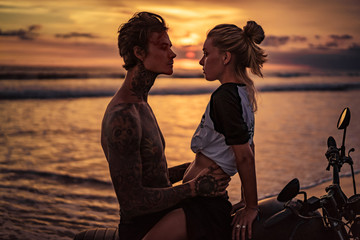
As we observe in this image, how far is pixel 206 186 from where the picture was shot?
2.80 meters

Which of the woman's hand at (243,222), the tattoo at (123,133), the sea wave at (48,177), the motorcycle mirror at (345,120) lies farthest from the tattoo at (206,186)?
the sea wave at (48,177)

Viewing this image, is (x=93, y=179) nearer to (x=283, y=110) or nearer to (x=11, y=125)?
(x=11, y=125)

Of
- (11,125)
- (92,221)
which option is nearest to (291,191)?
(92,221)

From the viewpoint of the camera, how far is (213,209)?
285cm

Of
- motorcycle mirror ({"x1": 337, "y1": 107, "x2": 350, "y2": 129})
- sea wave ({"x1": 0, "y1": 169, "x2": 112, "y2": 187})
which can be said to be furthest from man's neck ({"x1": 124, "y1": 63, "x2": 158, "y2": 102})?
sea wave ({"x1": 0, "y1": 169, "x2": 112, "y2": 187})

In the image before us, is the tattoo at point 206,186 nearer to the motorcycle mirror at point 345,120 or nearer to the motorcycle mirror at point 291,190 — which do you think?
the motorcycle mirror at point 291,190

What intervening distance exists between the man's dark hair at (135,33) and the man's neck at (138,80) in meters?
0.07

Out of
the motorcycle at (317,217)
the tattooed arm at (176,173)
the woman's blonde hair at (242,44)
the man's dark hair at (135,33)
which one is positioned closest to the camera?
the motorcycle at (317,217)

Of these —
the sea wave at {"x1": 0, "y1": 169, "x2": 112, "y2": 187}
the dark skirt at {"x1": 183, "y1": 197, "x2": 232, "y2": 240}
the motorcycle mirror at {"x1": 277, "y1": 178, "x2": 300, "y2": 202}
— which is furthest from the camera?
the sea wave at {"x1": 0, "y1": 169, "x2": 112, "y2": 187}

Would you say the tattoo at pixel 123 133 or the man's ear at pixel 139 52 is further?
the man's ear at pixel 139 52

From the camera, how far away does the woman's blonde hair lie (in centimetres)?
308

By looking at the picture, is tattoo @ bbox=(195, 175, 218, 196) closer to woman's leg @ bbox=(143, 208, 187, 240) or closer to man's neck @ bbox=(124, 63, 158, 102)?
woman's leg @ bbox=(143, 208, 187, 240)

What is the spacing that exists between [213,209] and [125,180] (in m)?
0.60

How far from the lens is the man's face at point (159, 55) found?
3004 mm
